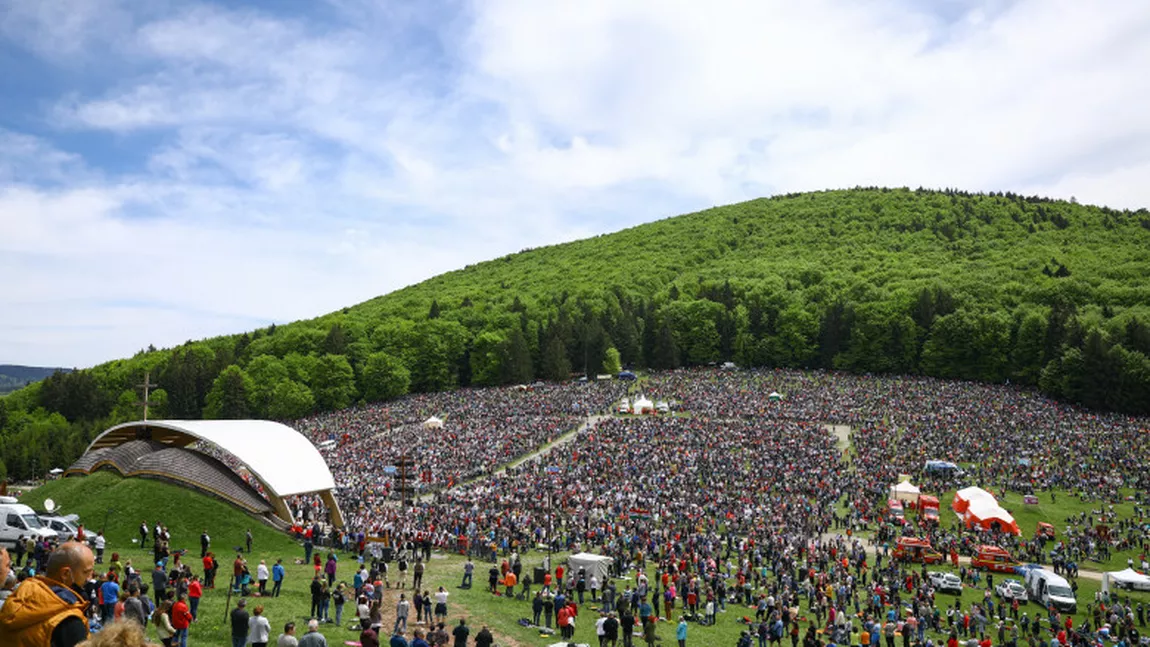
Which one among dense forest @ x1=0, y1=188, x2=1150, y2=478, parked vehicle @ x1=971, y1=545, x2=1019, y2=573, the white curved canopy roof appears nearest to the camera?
the white curved canopy roof

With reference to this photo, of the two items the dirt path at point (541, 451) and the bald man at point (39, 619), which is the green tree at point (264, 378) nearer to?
the dirt path at point (541, 451)

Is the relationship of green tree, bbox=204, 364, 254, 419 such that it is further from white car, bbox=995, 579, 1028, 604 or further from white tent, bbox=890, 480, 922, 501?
white car, bbox=995, 579, 1028, 604

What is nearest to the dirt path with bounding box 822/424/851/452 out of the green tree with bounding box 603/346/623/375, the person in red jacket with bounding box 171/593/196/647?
the green tree with bounding box 603/346/623/375

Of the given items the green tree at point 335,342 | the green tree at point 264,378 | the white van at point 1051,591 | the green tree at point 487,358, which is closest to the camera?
the white van at point 1051,591

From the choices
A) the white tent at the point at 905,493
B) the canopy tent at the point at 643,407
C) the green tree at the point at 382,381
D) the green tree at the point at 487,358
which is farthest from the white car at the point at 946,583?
the green tree at the point at 382,381

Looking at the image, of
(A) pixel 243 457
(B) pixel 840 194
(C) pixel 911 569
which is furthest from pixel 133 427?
(B) pixel 840 194

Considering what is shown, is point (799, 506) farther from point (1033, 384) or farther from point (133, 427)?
point (1033, 384)

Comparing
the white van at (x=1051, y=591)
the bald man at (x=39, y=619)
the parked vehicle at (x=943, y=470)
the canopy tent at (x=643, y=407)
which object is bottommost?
the white van at (x=1051, y=591)
